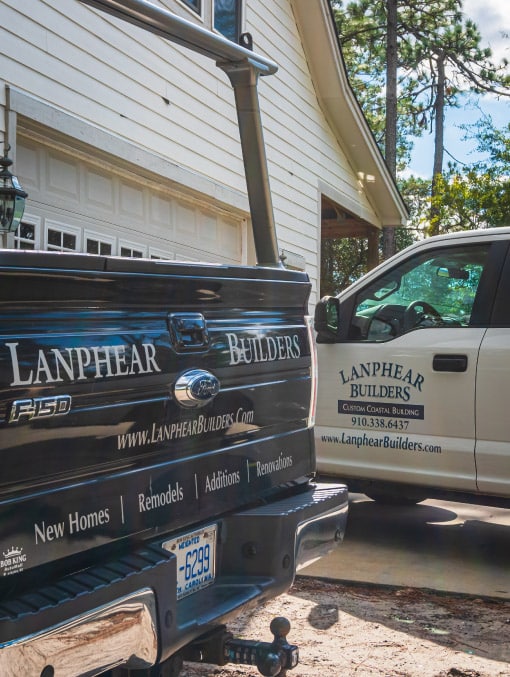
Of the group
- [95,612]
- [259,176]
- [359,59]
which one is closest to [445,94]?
[359,59]

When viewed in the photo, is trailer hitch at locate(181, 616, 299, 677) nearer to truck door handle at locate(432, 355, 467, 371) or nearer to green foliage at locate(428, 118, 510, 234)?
truck door handle at locate(432, 355, 467, 371)

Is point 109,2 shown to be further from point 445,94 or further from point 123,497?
point 445,94

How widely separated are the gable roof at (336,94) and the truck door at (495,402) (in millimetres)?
7715

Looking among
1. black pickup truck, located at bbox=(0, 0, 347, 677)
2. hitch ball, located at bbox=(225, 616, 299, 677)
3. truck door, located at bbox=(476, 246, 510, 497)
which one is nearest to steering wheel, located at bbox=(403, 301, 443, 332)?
truck door, located at bbox=(476, 246, 510, 497)

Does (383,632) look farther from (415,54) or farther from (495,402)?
(415,54)

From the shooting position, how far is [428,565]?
18.6ft

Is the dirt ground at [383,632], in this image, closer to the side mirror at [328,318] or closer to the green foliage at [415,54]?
the side mirror at [328,318]

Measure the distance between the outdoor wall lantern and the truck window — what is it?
2.43 m

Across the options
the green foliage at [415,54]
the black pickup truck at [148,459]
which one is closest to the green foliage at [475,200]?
the green foliage at [415,54]

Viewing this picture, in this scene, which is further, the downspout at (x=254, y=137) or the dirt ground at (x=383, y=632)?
the downspout at (x=254, y=137)

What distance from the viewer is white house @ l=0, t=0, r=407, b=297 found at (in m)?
7.09

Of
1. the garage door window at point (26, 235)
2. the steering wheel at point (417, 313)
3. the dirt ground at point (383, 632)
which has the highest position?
the garage door window at point (26, 235)

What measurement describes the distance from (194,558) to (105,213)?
5593mm

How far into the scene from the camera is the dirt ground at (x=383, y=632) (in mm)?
3840
